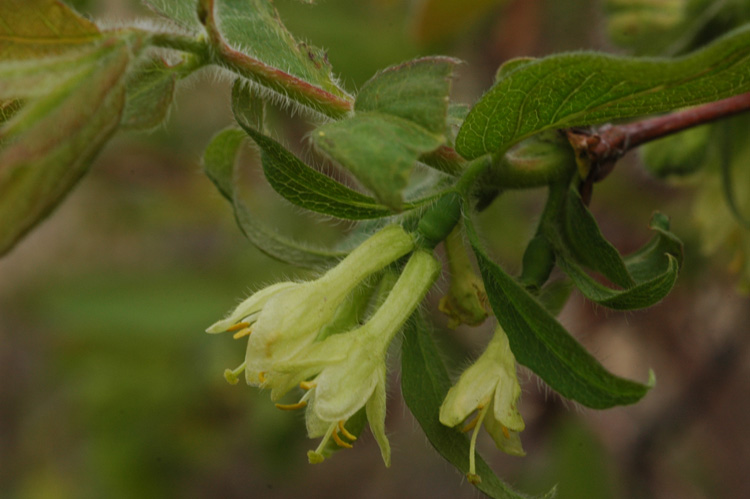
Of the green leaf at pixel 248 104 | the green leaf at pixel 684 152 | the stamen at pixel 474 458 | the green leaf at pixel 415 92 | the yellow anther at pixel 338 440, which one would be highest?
the green leaf at pixel 415 92

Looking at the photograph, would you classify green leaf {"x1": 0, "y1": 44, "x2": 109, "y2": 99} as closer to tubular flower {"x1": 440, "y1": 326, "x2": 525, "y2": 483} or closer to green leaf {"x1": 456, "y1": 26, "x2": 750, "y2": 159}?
green leaf {"x1": 456, "y1": 26, "x2": 750, "y2": 159}

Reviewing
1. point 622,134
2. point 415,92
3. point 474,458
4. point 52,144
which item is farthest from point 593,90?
point 52,144

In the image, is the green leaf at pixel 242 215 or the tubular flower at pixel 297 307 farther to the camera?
the green leaf at pixel 242 215

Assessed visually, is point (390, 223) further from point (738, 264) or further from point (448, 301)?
point (738, 264)

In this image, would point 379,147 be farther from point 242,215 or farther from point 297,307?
point 242,215

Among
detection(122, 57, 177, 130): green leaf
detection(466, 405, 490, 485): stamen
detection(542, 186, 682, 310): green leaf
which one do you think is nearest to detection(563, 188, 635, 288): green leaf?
detection(542, 186, 682, 310): green leaf

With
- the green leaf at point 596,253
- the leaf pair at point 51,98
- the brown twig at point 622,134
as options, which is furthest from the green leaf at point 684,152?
the leaf pair at point 51,98

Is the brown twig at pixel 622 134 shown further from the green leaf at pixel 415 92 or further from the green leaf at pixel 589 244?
the green leaf at pixel 415 92
